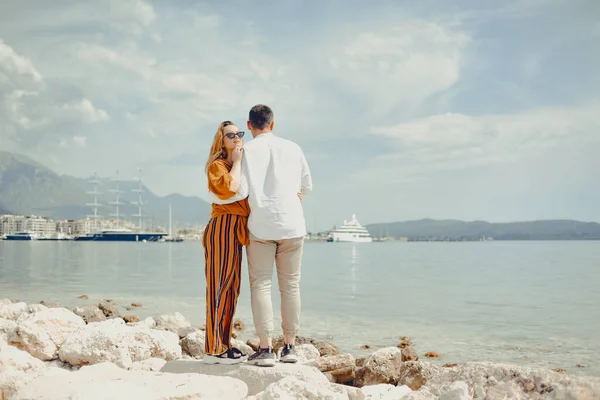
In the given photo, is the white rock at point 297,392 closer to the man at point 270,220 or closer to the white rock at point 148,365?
the man at point 270,220

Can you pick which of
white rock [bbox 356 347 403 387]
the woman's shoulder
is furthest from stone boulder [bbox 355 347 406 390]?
the woman's shoulder

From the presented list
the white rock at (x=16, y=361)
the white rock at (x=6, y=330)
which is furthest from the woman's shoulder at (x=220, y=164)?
the white rock at (x=6, y=330)

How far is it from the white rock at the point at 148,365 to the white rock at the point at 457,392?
261cm

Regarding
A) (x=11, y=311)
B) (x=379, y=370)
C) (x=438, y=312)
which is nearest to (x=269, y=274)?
(x=379, y=370)

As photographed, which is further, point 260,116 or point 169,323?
point 169,323

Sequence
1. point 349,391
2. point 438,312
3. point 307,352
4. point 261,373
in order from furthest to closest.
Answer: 1. point 438,312
2. point 307,352
3. point 261,373
4. point 349,391

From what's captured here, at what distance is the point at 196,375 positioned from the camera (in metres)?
4.12

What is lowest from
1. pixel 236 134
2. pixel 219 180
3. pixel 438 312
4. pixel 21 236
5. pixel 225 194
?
pixel 438 312

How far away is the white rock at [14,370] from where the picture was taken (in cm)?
412

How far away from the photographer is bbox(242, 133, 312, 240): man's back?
4.39m

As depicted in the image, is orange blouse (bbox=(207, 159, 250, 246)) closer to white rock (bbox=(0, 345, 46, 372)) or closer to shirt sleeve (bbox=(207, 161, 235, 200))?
shirt sleeve (bbox=(207, 161, 235, 200))

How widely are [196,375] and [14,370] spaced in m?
1.54

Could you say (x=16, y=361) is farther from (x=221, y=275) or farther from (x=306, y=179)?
(x=306, y=179)

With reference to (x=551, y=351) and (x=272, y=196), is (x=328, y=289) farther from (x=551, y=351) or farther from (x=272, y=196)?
(x=272, y=196)
